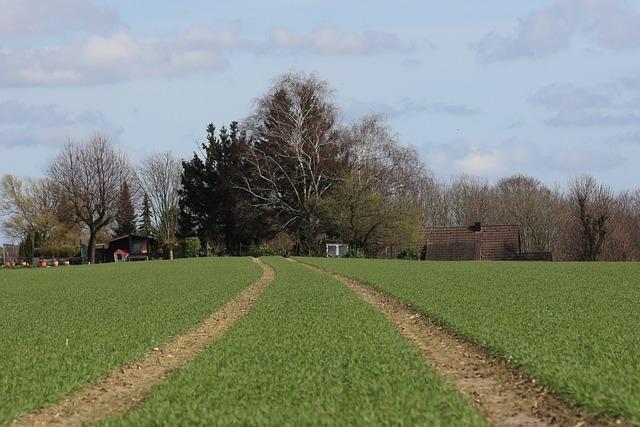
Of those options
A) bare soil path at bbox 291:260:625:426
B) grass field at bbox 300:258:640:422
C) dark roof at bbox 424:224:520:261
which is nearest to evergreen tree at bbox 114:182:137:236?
dark roof at bbox 424:224:520:261

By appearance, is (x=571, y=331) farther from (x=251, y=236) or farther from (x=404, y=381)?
(x=251, y=236)

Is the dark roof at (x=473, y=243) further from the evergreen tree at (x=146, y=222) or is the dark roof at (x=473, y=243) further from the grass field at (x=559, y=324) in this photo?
the grass field at (x=559, y=324)

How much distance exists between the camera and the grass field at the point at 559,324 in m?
8.90

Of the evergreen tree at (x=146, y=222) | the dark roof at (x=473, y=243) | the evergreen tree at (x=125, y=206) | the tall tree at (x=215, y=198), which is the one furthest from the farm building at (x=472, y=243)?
the evergreen tree at (x=146, y=222)

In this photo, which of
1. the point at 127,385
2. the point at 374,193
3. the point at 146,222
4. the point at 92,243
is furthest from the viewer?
the point at 146,222

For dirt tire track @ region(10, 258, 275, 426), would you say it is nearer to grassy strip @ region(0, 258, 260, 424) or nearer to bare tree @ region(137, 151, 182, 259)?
grassy strip @ region(0, 258, 260, 424)

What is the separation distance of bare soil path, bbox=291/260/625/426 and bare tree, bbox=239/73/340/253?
58898 millimetres

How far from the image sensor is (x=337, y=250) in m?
73.1

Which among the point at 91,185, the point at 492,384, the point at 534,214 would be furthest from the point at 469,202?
the point at 492,384

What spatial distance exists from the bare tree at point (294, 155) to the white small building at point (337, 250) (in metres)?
2.32

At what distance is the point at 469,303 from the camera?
801 inches

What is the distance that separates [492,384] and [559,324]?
20.1 ft

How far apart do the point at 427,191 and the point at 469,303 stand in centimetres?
9150

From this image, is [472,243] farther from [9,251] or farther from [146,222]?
[9,251]
